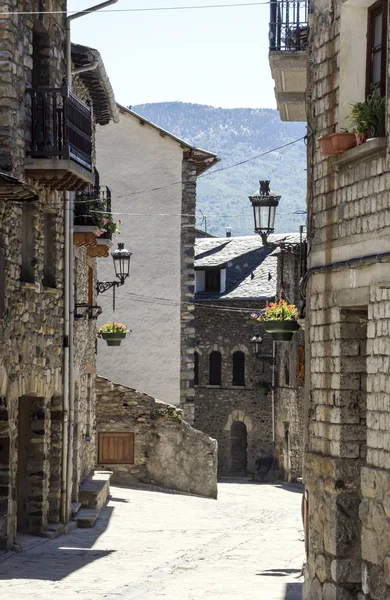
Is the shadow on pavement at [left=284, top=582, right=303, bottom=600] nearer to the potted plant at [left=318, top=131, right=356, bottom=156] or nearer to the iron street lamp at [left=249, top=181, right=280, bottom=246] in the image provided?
the potted plant at [left=318, top=131, right=356, bottom=156]

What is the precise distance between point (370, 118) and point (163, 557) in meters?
7.90

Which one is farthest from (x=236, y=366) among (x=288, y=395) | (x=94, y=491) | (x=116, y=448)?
(x=94, y=491)

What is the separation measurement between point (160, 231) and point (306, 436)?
19701mm

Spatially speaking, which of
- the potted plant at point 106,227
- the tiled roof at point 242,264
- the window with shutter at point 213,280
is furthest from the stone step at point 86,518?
the window with shutter at point 213,280

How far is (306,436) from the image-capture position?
43.9 ft

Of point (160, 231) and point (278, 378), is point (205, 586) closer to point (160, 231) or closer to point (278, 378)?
point (160, 231)

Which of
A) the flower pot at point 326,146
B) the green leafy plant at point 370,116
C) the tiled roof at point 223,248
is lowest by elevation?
the flower pot at point 326,146

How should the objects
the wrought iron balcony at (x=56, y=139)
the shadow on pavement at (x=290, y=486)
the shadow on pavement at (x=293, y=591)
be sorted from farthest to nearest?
the shadow on pavement at (x=290, y=486) → the wrought iron balcony at (x=56, y=139) → the shadow on pavement at (x=293, y=591)

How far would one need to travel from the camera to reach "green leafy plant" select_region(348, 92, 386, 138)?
11570 millimetres

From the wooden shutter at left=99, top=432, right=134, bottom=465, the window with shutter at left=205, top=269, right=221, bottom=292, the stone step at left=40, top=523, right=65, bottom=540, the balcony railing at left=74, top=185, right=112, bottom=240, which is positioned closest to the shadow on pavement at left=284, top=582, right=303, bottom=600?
the stone step at left=40, top=523, right=65, bottom=540

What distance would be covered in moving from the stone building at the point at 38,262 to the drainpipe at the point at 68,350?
20 millimetres

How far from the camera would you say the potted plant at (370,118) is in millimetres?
11570

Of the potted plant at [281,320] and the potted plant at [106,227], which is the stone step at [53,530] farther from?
the potted plant at [106,227]

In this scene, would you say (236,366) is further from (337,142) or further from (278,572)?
(337,142)
